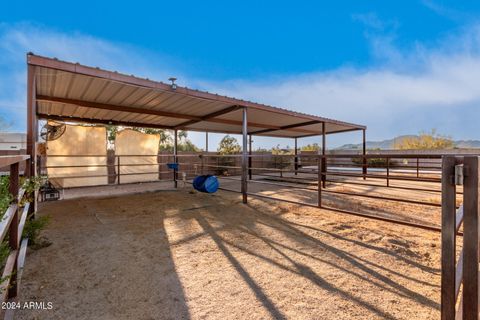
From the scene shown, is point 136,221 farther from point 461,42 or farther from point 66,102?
point 461,42

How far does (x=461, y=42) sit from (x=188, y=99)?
13528mm

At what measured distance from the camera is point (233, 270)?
1965 mm

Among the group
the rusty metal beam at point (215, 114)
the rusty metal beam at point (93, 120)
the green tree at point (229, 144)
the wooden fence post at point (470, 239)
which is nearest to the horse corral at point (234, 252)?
the wooden fence post at point (470, 239)

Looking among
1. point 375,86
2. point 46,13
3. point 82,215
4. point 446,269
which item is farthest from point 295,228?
point 375,86

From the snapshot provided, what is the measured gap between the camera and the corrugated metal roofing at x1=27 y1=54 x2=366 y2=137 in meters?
3.22

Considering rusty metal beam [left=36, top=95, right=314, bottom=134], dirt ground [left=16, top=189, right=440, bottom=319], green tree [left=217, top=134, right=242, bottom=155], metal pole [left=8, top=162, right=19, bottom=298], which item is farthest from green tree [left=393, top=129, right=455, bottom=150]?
metal pole [left=8, top=162, right=19, bottom=298]

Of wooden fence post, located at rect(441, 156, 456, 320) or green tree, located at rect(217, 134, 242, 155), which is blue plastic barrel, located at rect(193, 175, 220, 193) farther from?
green tree, located at rect(217, 134, 242, 155)

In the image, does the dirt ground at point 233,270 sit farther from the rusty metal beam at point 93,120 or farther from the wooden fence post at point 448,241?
the rusty metal beam at point 93,120

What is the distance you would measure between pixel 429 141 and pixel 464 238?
62.4ft

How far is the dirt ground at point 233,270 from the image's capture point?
1457mm

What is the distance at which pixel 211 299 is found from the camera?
1556mm

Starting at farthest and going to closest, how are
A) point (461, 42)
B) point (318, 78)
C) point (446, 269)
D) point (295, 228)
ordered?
point (318, 78) → point (461, 42) → point (295, 228) → point (446, 269)

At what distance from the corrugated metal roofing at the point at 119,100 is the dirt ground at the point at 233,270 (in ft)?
6.96

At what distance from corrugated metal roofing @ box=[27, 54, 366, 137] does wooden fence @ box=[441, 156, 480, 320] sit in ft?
12.3
